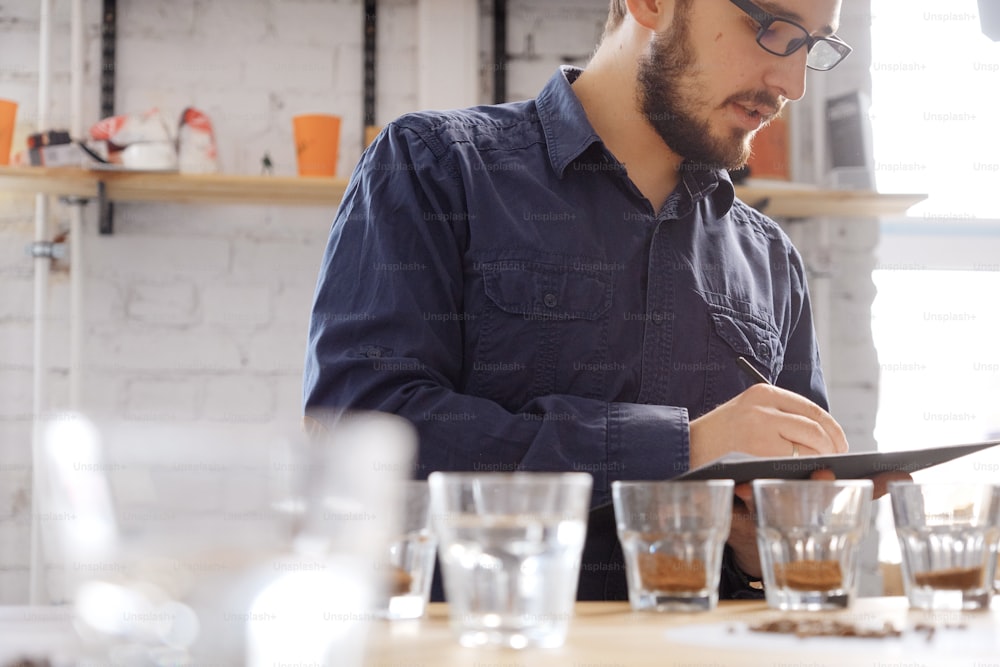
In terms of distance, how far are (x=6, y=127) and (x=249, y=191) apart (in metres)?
0.59

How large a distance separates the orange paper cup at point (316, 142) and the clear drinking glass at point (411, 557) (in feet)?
6.75

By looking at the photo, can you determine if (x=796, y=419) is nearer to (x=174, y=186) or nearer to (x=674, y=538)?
(x=674, y=538)

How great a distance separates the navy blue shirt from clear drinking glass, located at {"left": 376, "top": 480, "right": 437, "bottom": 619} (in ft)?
1.28

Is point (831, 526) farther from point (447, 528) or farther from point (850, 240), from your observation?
point (850, 240)

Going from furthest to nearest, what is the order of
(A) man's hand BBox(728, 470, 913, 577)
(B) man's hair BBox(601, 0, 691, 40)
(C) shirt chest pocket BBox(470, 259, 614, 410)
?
(B) man's hair BBox(601, 0, 691, 40) < (C) shirt chest pocket BBox(470, 259, 614, 410) < (A) man's hand BBox(728, 470, 913, 577)

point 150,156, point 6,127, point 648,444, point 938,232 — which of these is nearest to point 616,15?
point 648,444

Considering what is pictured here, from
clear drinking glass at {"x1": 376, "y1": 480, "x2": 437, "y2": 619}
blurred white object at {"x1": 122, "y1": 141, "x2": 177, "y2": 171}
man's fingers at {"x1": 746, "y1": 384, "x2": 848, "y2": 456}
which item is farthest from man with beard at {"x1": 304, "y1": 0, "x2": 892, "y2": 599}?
blurred white object at {"x1": 122, "y1": 141, "x2": 177, "y2": 171}

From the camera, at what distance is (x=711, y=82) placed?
1.55 meters

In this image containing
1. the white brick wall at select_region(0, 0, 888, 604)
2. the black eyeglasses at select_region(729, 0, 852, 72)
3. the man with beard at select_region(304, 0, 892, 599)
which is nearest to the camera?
the man with beard at select_region(304, 0, 892, 599)

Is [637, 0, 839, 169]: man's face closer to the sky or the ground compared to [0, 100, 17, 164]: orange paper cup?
closer to the ground

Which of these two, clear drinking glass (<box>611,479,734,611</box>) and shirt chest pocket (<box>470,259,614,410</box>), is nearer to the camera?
clear drinking glass (<box>611,479,734,611</box>)

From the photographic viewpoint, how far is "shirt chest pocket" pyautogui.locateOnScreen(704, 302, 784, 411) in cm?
146

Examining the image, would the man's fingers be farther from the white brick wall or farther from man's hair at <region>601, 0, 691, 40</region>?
the white brick wall

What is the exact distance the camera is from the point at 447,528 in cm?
66
